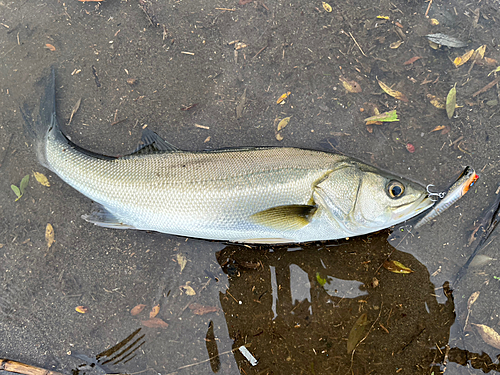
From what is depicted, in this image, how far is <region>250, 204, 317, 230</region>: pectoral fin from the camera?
2.69 metres

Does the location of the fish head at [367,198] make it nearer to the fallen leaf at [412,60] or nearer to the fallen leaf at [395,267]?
the fallen leaf at [395,267]

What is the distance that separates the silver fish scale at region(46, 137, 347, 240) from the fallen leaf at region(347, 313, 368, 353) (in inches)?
52.3

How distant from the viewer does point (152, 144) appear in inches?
119

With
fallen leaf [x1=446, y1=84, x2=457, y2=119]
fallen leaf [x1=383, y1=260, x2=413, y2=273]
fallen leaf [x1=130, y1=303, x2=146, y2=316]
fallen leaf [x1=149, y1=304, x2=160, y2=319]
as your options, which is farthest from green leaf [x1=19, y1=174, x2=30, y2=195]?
fallen leaf [x1=446, y1=84, x2=457, y2=119]

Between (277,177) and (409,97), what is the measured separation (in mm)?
1833

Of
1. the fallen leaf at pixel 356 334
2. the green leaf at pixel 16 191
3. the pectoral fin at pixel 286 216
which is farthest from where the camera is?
the green leaf at pixel 16 191

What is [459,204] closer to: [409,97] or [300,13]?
[409,97]

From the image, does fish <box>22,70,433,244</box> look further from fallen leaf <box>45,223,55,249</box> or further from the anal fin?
fallen leaf <box>45,223,55,249</box>

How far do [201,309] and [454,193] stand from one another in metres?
2.95

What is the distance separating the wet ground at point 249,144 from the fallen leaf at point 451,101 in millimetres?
52

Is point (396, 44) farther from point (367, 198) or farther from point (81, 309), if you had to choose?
point (81, 309)

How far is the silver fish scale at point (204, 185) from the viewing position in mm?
2699

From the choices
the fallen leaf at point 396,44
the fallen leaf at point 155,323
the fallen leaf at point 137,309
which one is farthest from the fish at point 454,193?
the fallen leaf at point 137,309

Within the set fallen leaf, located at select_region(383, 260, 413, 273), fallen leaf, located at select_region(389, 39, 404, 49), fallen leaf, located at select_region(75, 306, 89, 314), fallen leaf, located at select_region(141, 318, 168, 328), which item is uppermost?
fallen leaf, located at select_region(389, 39, 404, 49)
